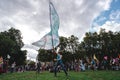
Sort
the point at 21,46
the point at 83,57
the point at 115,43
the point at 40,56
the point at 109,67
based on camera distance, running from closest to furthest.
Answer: the point at 109,67, the point at 115,43, the point at 83,57, the point at 21,46, the point at 40,56

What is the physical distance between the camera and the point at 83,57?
95.4 meters

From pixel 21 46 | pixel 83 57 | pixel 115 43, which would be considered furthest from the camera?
pixel 21 46

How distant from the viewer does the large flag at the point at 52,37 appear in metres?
22.5

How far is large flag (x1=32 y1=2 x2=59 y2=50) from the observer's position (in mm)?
22545

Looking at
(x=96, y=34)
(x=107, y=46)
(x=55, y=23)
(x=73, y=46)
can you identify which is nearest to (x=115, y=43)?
(x=107, y=46)

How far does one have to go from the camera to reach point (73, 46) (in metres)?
105

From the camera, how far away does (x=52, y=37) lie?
882 inches

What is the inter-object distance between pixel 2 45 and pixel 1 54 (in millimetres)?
3291

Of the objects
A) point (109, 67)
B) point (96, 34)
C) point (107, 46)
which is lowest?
point (109, 67)

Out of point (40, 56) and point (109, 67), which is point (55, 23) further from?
point (40, 56)

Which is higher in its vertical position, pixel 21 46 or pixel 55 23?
pixel 21 46

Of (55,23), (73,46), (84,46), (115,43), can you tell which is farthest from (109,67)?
(73,46)

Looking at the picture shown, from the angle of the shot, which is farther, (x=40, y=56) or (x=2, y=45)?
(x=40, y=56)

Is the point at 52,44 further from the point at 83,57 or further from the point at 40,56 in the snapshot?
the point at 40,56
